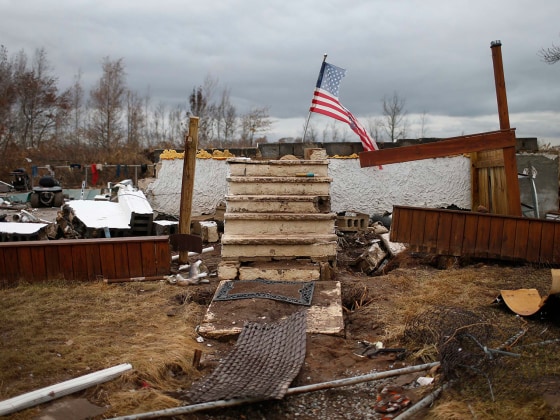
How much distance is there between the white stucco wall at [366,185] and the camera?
40.9 ft

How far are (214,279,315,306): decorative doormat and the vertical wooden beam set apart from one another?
12.2ft

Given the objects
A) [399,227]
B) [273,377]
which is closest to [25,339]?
[273,377]

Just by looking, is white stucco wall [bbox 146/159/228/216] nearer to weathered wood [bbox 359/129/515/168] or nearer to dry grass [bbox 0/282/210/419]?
weathered wood [bbox 359/129/515/168]

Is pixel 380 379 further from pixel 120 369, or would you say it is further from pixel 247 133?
pixel 247 133

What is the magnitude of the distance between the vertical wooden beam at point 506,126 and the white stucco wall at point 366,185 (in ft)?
15.0

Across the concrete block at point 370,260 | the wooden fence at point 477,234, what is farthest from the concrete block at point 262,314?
the concrete block at point 370,260

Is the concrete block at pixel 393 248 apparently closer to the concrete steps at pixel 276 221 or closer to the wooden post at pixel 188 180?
the concrete steps at pixel 276 221

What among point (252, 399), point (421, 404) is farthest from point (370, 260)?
point (252, 399)

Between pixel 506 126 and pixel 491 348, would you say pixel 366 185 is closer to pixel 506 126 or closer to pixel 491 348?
pixel 506 126

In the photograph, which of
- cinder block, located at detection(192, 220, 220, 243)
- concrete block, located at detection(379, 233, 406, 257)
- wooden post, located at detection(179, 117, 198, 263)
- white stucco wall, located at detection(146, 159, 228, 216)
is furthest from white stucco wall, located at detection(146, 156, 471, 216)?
wooden post, located at detection(179, 117, 198, 263)

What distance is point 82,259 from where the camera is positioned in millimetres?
6859

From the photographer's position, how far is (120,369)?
13.0ft

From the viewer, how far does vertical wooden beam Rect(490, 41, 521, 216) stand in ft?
25.9

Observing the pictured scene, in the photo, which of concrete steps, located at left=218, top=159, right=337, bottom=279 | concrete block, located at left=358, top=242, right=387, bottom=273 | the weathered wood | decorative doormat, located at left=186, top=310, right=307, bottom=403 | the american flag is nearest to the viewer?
decorative doormat, located at left=186, top=310, right=307, bottom=403
